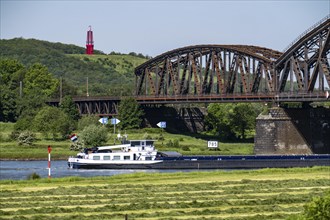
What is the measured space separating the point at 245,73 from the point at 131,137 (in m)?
22.9

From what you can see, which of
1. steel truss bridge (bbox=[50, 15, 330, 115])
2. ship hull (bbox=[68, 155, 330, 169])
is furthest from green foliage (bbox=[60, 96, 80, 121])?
ship hull (bbox=[68, 155, 330, 169])

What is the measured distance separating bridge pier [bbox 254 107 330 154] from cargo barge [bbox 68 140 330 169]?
20.6 meters

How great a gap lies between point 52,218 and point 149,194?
13.5m

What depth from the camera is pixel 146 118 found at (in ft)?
577

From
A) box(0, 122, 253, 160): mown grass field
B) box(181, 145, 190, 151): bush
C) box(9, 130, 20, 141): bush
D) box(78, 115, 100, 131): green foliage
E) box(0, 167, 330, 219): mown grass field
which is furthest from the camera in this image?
box(78, 115, 100, 131): green foliage

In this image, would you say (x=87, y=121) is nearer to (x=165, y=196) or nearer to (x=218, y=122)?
(x=218, y=122)

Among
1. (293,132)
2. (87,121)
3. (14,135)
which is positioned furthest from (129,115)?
(293,132)

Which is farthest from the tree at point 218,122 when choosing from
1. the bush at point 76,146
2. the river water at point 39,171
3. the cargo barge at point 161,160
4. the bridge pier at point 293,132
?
the cargo barge at point 161,160

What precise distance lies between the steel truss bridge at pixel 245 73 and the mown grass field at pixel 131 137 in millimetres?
6311

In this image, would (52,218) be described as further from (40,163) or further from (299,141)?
(299,141)

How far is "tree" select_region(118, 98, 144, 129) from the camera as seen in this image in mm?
168625

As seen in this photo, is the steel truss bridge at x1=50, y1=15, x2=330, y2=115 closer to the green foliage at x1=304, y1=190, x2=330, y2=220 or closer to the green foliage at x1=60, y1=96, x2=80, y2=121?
the green foliage at x1=60, y1=96, x2=80, y2=121

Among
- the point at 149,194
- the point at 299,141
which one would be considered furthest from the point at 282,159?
the point at 149,194

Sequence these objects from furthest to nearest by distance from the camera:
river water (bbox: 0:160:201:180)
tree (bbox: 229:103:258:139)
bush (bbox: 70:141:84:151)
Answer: tree (bbox: 229:103:258:139)
bush (bbox: 70:141:84:151)
river water (bbox: 0:160:201:180)
